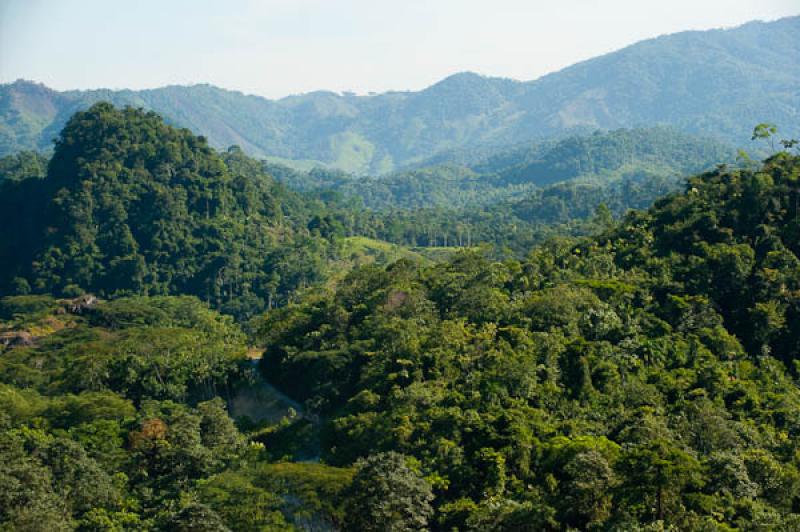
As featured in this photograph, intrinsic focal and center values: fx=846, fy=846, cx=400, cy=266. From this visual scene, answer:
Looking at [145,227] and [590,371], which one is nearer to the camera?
[590,371]

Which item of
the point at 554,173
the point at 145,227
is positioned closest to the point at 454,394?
the point at 145,227

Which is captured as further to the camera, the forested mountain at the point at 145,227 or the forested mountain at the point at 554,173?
the forested mountain at the point at 554,173

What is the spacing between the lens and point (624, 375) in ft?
103

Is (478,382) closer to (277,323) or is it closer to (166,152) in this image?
(277,323)

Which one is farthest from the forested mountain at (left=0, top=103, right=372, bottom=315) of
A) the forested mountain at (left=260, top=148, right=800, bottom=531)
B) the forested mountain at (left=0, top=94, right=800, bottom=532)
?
the forested mountain at (left=260, top=148, right=800, bottom=531)

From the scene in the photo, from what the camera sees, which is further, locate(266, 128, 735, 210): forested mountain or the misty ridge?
locate(266, 128, 735, 210): forested mountain

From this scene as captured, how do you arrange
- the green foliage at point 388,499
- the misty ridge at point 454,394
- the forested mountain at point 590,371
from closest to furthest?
the forested mountain at point 590,371 < the green foliage at point 388,499 < the misty ridge at point 454,394

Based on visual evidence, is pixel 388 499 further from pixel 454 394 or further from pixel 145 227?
pixel 145 227

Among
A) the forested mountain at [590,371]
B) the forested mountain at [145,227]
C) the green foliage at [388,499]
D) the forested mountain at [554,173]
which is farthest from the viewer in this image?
the forested mountain at [554,173]

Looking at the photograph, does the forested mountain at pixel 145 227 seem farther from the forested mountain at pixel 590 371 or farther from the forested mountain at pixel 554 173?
the forested mountain at pixel 554 173

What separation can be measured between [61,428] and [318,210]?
71.9 m

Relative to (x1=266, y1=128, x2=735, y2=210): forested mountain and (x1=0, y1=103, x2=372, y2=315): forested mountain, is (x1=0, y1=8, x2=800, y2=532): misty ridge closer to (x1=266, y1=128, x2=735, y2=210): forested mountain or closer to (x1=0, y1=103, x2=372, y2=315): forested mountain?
(x1=0, y1=103, x2=372, y2=315): forested mountain

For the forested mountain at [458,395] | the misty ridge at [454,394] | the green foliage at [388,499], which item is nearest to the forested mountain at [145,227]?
the misty ridge at [454,394]

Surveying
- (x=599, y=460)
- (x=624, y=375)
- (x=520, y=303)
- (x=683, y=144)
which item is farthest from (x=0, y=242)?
(x=683, y=144)
